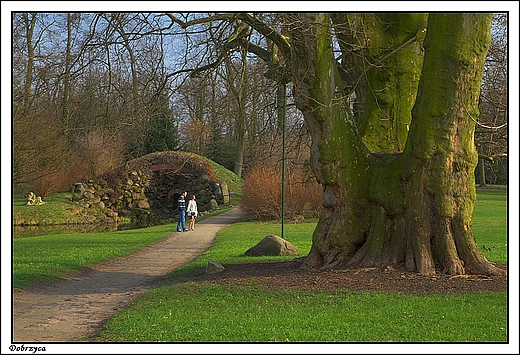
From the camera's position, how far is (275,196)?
30938 millimetres

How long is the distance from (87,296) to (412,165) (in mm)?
6421

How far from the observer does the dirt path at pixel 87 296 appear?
852 centimetres

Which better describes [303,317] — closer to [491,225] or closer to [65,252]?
[65,252]

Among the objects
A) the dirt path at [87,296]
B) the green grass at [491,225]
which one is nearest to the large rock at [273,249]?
the dirt path at [87,296]

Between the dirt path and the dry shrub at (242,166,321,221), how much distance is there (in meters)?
11.4

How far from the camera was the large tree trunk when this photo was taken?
34.3 ft

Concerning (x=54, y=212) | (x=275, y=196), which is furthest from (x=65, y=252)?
(x=54, y=212)

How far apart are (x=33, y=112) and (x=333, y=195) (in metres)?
20.8

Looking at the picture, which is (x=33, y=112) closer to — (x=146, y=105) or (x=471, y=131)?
(x=146, y=105)

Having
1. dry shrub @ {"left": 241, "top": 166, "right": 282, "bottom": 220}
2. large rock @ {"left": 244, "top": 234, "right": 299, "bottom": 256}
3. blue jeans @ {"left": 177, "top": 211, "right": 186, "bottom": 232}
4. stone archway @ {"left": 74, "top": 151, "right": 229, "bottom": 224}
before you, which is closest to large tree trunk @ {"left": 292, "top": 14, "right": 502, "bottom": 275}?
large rock @ {"left": 244, "top": 234, "right": 299, "bottom": 256}

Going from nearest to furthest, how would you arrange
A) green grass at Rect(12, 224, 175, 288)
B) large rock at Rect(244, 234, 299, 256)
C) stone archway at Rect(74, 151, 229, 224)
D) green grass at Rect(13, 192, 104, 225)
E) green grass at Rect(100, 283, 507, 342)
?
green grass at Rect(100, 283, 507, 342), green grass at Rect(12, 224, 175, 288), large rock at Rect(244, 234, 299, 256), green grass at Rect(13, 192, 104, 225), stone archway at Rect(74, 151, 229, 224)

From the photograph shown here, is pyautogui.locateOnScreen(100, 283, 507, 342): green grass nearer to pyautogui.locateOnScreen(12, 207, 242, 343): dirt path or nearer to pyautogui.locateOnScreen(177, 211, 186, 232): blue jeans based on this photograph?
pyautogui.locateOnScreen(12, 207, 242, 343): dirt path

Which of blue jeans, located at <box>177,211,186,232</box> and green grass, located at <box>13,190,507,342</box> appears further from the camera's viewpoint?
blue jeans, located at <box>177,211,186,232</box>

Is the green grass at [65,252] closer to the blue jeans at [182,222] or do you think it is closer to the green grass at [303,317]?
the blue jeans at [182,222]
